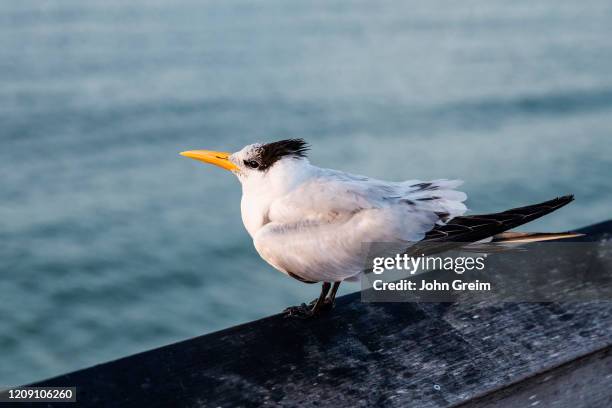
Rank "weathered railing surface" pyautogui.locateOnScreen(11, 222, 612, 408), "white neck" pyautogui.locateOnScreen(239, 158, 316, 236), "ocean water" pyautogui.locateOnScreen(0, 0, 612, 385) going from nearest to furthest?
"weathered railing surface" pyautogui.locateOnScreen(11, 222, 612, 408) → "white neck" pyautogui.locateOnScreen(239, 158, 316, 236) → "ocean water" pyautogui.locateOnScreen(0, 0, 612, 385)

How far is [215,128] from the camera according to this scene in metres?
11.6

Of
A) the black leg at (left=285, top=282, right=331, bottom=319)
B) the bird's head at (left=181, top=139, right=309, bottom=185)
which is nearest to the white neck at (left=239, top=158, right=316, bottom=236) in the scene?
the bird's head at (left=181, top=139, right=309, bottom=185)

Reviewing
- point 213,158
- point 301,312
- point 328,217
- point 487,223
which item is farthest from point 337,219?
point 213,158

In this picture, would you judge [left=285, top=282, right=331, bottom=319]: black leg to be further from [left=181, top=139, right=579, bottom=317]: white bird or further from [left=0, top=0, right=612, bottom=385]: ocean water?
[left=0, top=0, right=612, bottom=385]: ocean water

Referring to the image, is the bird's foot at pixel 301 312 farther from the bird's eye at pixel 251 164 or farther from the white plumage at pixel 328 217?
the bird's eye at pixel 251 164

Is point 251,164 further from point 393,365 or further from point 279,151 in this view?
point 393,365

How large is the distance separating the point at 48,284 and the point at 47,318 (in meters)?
0.43

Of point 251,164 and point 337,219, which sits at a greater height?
point 251,164

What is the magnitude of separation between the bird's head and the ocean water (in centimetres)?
508

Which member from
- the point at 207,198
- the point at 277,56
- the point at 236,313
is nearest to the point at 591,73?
the point at 277,56

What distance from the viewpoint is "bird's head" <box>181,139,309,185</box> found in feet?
12.3

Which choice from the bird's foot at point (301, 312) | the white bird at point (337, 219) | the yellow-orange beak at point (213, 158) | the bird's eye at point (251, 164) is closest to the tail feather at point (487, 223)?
the white bird at point (337, 219)

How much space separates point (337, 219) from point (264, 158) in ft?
1.39

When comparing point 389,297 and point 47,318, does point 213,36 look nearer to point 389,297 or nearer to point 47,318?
point 47,318
